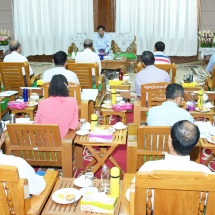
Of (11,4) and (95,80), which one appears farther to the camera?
(11,4)

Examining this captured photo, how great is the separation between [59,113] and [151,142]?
914 millimetres

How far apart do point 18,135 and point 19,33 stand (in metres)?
7.21

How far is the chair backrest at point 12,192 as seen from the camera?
201 centimetres

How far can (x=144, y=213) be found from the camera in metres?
2.00

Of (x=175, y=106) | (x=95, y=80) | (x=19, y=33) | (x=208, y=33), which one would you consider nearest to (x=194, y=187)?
(x=175, y=106)

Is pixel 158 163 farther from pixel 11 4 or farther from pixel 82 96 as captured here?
pixel 11 4

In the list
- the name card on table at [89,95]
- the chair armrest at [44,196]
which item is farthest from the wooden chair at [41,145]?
the name card on table at [89,95]

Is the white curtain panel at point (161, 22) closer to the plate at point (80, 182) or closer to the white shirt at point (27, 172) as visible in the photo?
the plate at point (80, 182)

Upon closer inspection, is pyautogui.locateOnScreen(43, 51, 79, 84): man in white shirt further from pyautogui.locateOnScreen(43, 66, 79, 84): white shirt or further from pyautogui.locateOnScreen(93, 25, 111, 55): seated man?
pyautogui.locateOnScreen(93, 25, 111, 55): seated man

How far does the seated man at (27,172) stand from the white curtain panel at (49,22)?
7.70 meters

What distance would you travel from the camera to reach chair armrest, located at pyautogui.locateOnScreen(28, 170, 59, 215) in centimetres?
223

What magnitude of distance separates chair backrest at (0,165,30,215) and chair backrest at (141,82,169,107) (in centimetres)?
242

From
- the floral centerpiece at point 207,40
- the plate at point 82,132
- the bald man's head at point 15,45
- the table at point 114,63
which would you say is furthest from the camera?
the floral centerpiece at point 207,40

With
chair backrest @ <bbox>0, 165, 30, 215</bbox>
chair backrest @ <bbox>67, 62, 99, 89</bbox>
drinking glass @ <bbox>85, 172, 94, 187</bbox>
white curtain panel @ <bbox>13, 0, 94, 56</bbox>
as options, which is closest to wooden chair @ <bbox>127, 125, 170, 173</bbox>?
drinking glass @ <bbox>85, 172, 94, 187</bbox>
